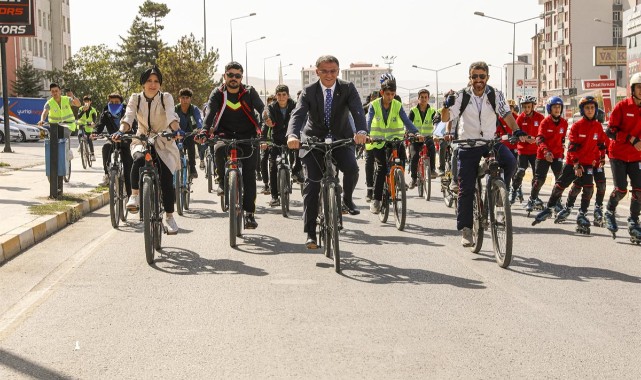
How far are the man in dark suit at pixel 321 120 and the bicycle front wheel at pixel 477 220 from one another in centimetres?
129

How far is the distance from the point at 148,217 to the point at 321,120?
6.27ft

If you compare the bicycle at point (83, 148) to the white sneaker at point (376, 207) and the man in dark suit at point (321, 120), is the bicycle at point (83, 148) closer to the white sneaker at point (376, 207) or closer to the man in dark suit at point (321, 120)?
the white sneaker at point (376, 207)

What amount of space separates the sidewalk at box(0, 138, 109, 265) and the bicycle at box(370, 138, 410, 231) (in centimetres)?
421

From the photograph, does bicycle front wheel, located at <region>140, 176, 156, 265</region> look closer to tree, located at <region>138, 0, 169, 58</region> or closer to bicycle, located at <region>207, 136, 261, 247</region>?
bicycle, located at <region>207, 136, 261, 247</region>

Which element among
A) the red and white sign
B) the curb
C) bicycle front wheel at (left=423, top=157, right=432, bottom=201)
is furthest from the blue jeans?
the red and white sign

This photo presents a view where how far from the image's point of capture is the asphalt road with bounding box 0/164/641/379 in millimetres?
5488

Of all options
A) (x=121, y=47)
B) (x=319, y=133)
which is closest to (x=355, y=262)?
(x=319, y=133)

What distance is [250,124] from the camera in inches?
453

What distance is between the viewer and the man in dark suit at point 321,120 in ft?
31.0

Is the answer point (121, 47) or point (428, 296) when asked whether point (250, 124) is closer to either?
point (428, 296)

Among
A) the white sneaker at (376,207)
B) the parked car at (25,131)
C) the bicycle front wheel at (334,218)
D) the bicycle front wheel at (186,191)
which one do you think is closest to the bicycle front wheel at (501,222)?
the bicycle front wheel at (334,218)

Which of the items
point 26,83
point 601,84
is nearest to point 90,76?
point 26,83

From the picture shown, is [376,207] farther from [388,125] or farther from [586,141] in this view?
[586,141]

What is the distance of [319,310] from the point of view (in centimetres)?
703
